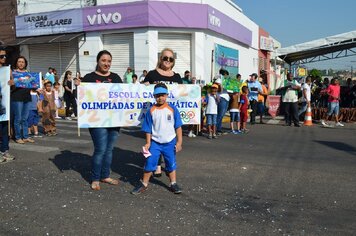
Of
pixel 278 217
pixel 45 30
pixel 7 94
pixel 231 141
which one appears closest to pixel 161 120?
pixel 278 217

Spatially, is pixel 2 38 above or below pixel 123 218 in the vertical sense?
above

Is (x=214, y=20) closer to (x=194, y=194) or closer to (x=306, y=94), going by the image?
(x=306, y=94)

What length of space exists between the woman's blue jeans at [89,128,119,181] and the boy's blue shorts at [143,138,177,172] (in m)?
0.69

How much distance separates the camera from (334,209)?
4.61 metres

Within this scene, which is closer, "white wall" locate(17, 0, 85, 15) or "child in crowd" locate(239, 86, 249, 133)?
"child in crowd" locate(239, 86, 249, 133)

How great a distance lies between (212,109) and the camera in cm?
1002

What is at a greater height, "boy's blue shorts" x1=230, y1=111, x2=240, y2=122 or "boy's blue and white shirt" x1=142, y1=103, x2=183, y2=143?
"boy's blue and white shirt" x1=142, y1=103, x2=183, y2=143

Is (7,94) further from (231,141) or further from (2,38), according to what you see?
(2,38)

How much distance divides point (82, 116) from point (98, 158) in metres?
0.70

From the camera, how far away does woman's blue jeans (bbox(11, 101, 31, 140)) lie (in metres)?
8.26

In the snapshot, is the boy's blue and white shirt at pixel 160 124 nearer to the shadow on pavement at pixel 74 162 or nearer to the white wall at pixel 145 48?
the shadow on pavement at pixel 74 162

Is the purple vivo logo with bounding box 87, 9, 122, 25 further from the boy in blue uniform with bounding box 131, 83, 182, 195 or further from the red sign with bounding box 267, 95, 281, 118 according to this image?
the boy in blue uniform with bounding box 131, 83, 182, 195

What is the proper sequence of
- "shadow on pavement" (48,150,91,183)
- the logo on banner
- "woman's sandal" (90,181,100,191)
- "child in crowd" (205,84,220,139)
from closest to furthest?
1. "woman's sandal" (90,181,100,191)
2. "shadow on pavement" (48,150,91,183)
3. "child in crowd" (205,84,220,139)
4. the logo on banner

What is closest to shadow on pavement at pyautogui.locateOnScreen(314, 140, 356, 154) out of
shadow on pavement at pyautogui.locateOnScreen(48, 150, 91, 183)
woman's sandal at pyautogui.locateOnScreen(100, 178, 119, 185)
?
woman's sandal at pyautogui.locateOnScreen(100, 178, 119, 185)
